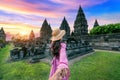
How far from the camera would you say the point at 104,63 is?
12.4m

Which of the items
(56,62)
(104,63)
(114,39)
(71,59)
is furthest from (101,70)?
(114,39)

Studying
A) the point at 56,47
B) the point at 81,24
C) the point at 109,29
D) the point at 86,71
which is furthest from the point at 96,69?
the point at 81,24

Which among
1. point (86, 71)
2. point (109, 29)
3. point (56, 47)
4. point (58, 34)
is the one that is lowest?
point (86, 71)

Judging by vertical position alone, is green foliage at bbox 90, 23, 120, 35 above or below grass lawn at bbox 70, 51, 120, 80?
above

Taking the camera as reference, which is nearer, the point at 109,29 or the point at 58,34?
the point at 58,34

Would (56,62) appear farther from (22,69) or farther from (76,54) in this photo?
(76,54)

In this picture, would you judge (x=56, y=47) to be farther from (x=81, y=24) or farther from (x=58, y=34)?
(x=81, y=24)

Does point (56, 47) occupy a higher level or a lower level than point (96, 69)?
higher

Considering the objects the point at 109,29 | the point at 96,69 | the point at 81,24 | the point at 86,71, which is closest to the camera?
the point at 86,71

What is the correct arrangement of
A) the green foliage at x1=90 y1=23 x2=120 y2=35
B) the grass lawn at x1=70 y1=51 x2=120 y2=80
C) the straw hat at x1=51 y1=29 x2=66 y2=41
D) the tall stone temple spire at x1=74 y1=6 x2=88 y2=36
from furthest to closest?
the tall stone temple spire at x1=74 y1=6 x2=88 y2=36
the green foliage at x1=90 y1=23 x2=120 y2=35
the grass lawn at x1=70 y1=51 x2=120 y2=80
the straw hat at x1=51 y1=29 x2=66 y2=41

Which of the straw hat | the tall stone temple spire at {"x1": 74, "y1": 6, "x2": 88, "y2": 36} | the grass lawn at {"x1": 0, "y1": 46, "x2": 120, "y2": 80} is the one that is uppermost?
the tall stone temple spire at {"x1": 74, "y1": 6, "x2": 88, "y2": 36}

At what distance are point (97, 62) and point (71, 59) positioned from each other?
7.48 ft

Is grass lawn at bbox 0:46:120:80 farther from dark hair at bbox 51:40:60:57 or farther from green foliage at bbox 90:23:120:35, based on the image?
green foliage at bbox 90:23:120:35

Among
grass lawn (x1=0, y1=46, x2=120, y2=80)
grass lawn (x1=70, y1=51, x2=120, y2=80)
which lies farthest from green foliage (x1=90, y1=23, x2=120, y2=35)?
grass lawn (x1=0, y1=46, x2=120, y2=80)
